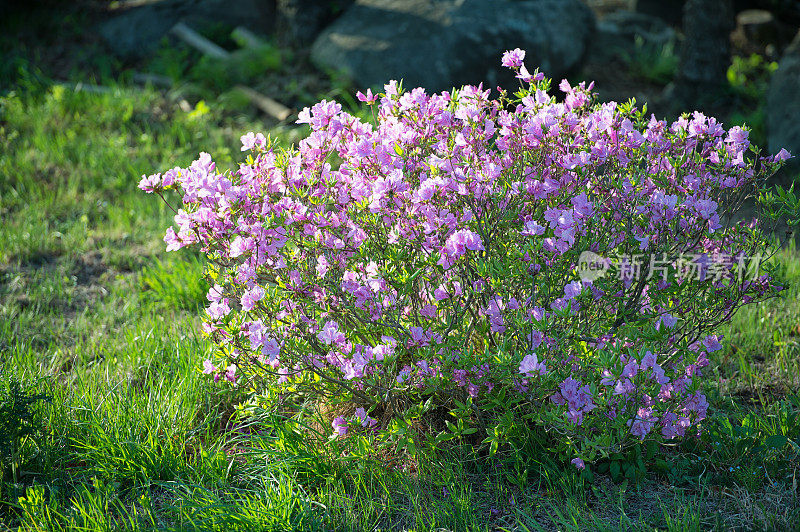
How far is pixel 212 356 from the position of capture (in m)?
3.12

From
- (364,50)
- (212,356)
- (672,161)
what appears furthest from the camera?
(364,50)

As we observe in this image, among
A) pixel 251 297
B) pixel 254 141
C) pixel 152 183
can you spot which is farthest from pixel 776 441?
pixel 152 183

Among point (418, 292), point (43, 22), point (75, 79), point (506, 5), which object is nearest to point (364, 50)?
point (506, 5)

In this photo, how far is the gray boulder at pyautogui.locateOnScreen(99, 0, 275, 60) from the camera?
7.86 m

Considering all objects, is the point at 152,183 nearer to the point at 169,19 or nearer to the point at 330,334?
the point at 330,334

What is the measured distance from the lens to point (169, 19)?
8.14 meters

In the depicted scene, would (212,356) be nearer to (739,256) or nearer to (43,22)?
(739,256)

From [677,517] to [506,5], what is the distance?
5.59 m

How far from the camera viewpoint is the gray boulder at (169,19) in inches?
309

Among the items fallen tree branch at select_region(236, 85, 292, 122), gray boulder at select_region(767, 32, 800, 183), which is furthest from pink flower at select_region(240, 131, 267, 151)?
gray boulder at select_region(767, 32, 800, 183)

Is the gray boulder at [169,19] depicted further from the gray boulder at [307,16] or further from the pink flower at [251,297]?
the pink flower at [251,297]

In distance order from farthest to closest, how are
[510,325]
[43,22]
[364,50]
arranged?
[43,22] < [364,50] < [510,325]

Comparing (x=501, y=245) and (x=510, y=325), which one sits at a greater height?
(x=501, y=245)

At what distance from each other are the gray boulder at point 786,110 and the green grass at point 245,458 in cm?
175
